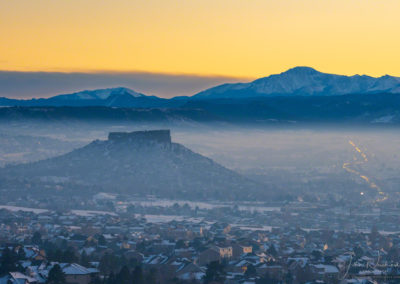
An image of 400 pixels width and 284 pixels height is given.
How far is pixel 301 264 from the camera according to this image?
88.7 metres

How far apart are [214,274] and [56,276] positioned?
9.38m

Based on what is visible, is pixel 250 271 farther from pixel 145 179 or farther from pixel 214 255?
pixel 145 179

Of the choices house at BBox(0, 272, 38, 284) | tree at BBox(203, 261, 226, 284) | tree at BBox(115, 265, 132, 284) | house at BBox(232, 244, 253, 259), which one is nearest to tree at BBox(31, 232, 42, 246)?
house at BBox(232, 244, 253, 259)

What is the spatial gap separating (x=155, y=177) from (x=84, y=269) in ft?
362

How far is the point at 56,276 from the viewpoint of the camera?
76625 mm

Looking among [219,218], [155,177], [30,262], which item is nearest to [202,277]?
[30,262]

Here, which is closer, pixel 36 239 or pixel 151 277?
pixel 151 277

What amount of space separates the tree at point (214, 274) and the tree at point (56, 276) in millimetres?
8309

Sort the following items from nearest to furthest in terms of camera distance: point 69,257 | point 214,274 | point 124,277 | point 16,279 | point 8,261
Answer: point 16,279 → point 124,277 → point 8,261 → point 214,274 → point 69,257

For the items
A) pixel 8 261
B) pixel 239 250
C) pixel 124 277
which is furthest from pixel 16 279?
pixel 239 250

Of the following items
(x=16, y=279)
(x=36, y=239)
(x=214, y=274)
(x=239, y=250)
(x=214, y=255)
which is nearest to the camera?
(x=16, y=279)

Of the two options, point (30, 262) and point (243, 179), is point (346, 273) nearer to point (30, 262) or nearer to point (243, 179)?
point (30, 262)

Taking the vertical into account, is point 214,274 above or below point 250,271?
above

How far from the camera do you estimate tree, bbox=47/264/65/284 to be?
7631cm
